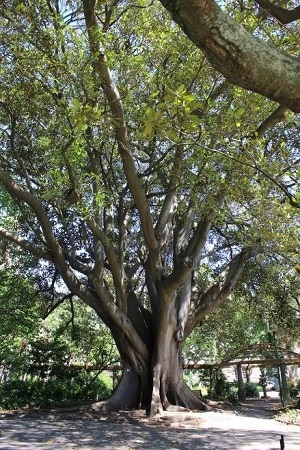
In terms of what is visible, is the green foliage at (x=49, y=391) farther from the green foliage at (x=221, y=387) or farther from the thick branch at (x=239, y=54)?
the thick branch at (x=239, y=54)

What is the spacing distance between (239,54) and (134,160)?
7983 millimetres

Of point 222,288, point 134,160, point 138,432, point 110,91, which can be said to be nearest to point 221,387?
point 222,288

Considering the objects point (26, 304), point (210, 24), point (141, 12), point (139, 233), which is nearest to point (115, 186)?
point (139, 233)

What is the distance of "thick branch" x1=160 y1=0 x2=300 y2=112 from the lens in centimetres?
190

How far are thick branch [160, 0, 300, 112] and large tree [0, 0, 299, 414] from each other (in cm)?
72

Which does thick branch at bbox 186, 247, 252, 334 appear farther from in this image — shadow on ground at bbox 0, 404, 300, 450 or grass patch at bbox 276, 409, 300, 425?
grass patch at bbox 276, 409, 300, 425

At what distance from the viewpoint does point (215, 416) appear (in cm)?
970

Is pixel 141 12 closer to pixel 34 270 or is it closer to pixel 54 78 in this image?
pixel 54 78

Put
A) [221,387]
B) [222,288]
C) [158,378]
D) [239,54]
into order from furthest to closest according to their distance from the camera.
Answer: [221,387] < [222,288] < [158,378] < [239,54]

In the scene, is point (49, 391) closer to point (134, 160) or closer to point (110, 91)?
point (134, 160)

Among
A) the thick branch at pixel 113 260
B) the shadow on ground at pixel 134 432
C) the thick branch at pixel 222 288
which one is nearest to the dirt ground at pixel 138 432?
the shadow on ground at pixel 134 432

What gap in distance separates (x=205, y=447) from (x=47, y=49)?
6021mm

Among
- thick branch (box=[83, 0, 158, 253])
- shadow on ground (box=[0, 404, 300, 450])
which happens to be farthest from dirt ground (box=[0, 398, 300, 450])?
thick branch (box=[83, 0, 158, 253])

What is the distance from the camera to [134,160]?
9820 mm
